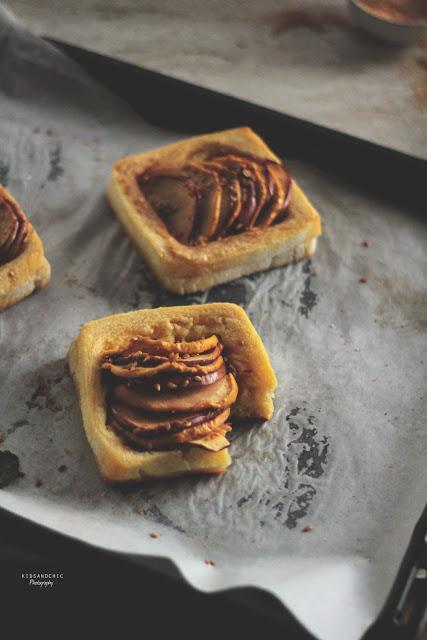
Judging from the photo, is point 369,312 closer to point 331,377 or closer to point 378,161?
point 331,377

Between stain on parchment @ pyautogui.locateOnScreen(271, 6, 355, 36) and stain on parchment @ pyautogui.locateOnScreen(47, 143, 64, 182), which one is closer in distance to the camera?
stain on parchment @ pyautogui.locateOnScreen(47, 143, 64, 182)

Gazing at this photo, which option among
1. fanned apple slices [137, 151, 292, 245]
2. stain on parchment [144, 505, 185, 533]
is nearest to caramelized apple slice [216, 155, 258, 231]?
fanned apple slices [137, 151, 292, 245]

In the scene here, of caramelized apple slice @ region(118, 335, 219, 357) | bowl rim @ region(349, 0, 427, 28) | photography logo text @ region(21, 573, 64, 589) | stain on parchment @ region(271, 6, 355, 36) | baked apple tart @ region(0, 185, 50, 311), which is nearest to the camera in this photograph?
photography logo text @ region(21, 573, 64, 589)

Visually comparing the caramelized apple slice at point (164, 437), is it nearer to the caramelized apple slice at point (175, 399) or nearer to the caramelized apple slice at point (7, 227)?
the caramelized apple slice at point (175, 399)

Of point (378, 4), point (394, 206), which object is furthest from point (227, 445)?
point (378, 4)

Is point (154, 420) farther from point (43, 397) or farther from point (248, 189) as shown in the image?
point (248, 189)

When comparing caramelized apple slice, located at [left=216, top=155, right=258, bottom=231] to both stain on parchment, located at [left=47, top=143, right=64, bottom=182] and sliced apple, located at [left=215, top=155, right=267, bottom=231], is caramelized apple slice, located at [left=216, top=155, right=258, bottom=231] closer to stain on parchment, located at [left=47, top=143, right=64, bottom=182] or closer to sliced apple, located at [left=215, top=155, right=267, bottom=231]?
sliced apple, located at [left=215, top=155, right=267, bottom=231]
